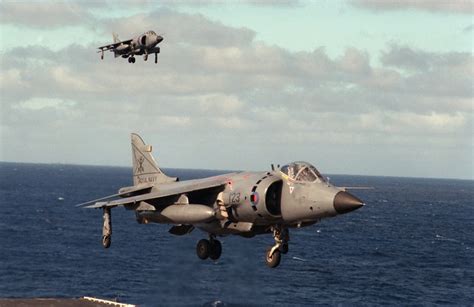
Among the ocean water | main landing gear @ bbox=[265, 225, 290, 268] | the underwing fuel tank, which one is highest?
the underwing fuel tank

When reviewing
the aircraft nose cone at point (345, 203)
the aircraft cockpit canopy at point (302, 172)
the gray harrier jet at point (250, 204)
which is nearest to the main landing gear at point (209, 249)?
the gray harrier jet at point (250, 204)

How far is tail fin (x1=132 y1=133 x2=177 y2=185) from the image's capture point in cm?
4169

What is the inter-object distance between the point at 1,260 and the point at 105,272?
21.3m

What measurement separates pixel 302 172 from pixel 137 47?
20605 millimetres

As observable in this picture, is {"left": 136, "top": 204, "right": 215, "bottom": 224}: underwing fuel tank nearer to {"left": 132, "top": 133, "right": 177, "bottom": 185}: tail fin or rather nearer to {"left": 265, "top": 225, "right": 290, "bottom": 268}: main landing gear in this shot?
{"left": 265, "top": 225, "right": 290, "bottom": 268}: main landing gear

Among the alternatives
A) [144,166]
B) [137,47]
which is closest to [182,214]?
[144,166]

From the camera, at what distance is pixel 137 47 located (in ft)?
157

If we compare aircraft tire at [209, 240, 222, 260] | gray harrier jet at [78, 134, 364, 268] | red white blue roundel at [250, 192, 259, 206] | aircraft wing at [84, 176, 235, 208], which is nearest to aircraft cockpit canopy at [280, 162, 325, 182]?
gray harrier jet at [78, 134, 364, 268]

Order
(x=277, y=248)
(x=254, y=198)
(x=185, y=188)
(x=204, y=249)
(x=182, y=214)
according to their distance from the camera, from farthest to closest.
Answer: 1. (x=204, y=249)
2. (x=185, y=188)
3. (x=182, y=214)
4. (x=254, y=198)
5. (x=277, y=248)

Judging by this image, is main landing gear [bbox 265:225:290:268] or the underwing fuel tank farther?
the underwing fuel tank

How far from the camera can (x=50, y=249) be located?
133 metres

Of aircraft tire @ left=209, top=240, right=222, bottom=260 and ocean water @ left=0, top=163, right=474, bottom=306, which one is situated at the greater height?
aircraft tire @ left=209, top=240, right=222, bottom=260

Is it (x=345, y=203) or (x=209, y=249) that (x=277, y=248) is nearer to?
(x=345, y=203)

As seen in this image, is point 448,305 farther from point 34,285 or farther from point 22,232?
point 22,232
